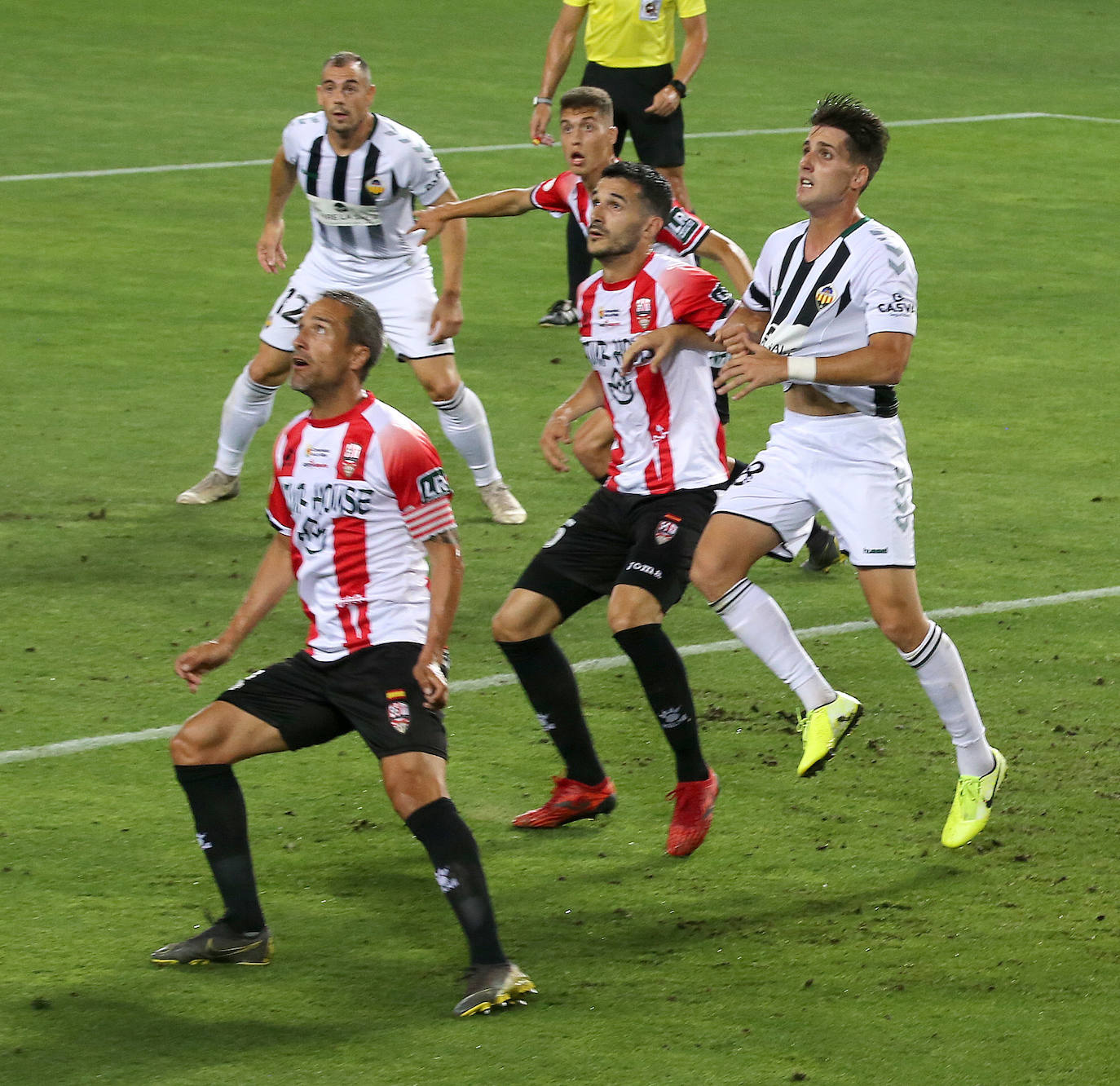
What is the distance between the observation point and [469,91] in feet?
74.5

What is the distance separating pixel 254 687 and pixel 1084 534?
18.4 ft

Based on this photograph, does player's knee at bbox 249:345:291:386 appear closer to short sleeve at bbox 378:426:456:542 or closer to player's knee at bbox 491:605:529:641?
player's knee at bbox 491:605:529:641

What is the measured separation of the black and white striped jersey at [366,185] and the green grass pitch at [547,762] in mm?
1472

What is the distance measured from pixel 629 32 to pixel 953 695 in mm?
9035

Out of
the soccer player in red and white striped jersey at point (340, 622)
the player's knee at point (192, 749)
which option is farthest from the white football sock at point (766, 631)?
the player's knee at point (192, 749)

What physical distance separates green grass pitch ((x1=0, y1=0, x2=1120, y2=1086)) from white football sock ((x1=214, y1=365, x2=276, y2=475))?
1.04 feet

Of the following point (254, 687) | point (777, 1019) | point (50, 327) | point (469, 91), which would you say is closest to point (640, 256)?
point (254, 687)

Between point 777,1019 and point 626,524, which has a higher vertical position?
point 626,524

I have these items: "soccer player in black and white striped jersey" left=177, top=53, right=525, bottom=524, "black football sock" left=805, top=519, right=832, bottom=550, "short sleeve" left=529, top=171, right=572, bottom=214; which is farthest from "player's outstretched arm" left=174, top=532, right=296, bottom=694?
"black football sock" left=805, top=519, right=832, bottom=550

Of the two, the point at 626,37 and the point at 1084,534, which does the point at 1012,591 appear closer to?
the point at 1084,534

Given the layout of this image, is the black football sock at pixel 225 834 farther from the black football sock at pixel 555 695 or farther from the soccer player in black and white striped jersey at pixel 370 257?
the soccer player in black and white striped jersey at pixel 370 257

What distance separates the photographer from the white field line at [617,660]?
7.04m

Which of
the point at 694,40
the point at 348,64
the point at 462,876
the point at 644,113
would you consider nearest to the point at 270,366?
the point at 348,64

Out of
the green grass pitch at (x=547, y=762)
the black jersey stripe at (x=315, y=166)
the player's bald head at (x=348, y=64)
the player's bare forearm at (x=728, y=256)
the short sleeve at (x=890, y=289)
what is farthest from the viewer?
the black jersey stripe at (x=315, y=166)
